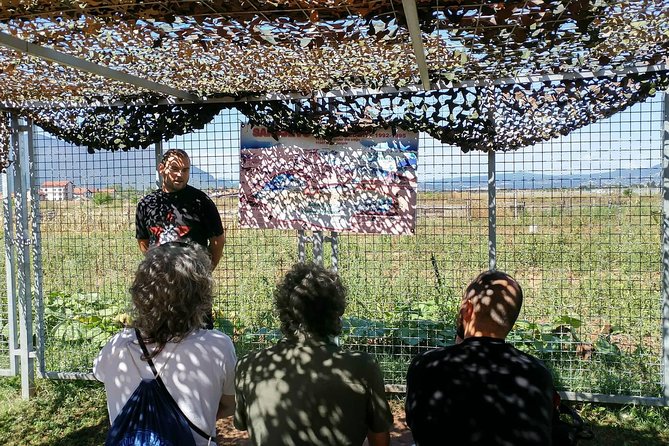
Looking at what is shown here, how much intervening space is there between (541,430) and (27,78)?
367 cm

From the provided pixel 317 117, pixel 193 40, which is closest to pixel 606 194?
pixel 317 117

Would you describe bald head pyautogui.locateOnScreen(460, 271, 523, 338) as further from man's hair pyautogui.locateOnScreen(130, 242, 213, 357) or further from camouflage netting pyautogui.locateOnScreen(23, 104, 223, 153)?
camouflage netting pyautogui.locateOnScreen(23, 104, 223, 153)

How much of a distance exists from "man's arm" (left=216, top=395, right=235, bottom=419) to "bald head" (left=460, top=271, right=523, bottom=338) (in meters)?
0.88

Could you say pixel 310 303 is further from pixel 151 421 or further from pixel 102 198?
pixel 102 198

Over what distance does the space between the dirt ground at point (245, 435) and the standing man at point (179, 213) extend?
49.4 inches

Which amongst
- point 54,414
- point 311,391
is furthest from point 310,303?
point 54,414

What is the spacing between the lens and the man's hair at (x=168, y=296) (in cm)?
196

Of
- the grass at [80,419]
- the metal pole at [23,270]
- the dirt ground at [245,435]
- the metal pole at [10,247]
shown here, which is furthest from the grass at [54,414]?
the dirt ground at [245,435]

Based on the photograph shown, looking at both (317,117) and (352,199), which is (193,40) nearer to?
(317,117)

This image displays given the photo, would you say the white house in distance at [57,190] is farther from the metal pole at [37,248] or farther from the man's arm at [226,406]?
the man's arm at [226,406]

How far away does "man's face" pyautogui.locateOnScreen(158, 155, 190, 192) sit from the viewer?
147 inches

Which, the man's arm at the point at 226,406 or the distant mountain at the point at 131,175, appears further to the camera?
the distant mountain at the point at 131,175

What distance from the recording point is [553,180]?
13.3 ft

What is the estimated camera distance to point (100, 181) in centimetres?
463
